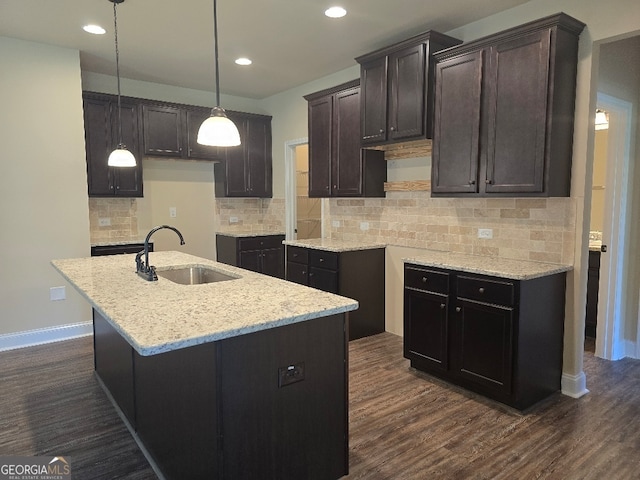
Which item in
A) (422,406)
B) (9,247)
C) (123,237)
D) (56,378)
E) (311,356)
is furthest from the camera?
(123,237)

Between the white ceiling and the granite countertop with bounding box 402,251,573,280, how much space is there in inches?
74.6

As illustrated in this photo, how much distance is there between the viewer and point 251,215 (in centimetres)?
627

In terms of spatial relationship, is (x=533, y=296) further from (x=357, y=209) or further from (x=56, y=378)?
(x=56, y=378)

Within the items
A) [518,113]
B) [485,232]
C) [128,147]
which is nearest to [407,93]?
[518,113]

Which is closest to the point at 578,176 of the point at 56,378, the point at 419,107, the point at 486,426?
the point at 419,107

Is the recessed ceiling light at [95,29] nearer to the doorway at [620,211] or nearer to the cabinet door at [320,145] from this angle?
the cabinet door at [320,145]

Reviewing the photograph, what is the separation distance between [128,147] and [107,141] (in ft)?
0.76

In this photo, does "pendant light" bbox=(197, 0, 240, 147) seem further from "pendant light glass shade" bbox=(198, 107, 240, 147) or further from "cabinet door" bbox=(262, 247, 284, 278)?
"cabinet door" bbox=(262, 247, 284, 278)

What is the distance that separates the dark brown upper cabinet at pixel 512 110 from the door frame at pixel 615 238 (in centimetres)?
98

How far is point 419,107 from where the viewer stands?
3461mm

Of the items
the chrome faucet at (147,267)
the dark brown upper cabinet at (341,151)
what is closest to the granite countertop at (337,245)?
the dark brown upper cabinet at (341,151)

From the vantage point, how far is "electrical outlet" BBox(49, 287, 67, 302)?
13.7 ft

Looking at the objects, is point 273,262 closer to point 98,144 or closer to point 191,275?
point 98,144

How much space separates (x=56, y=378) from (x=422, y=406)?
279 centimetres
